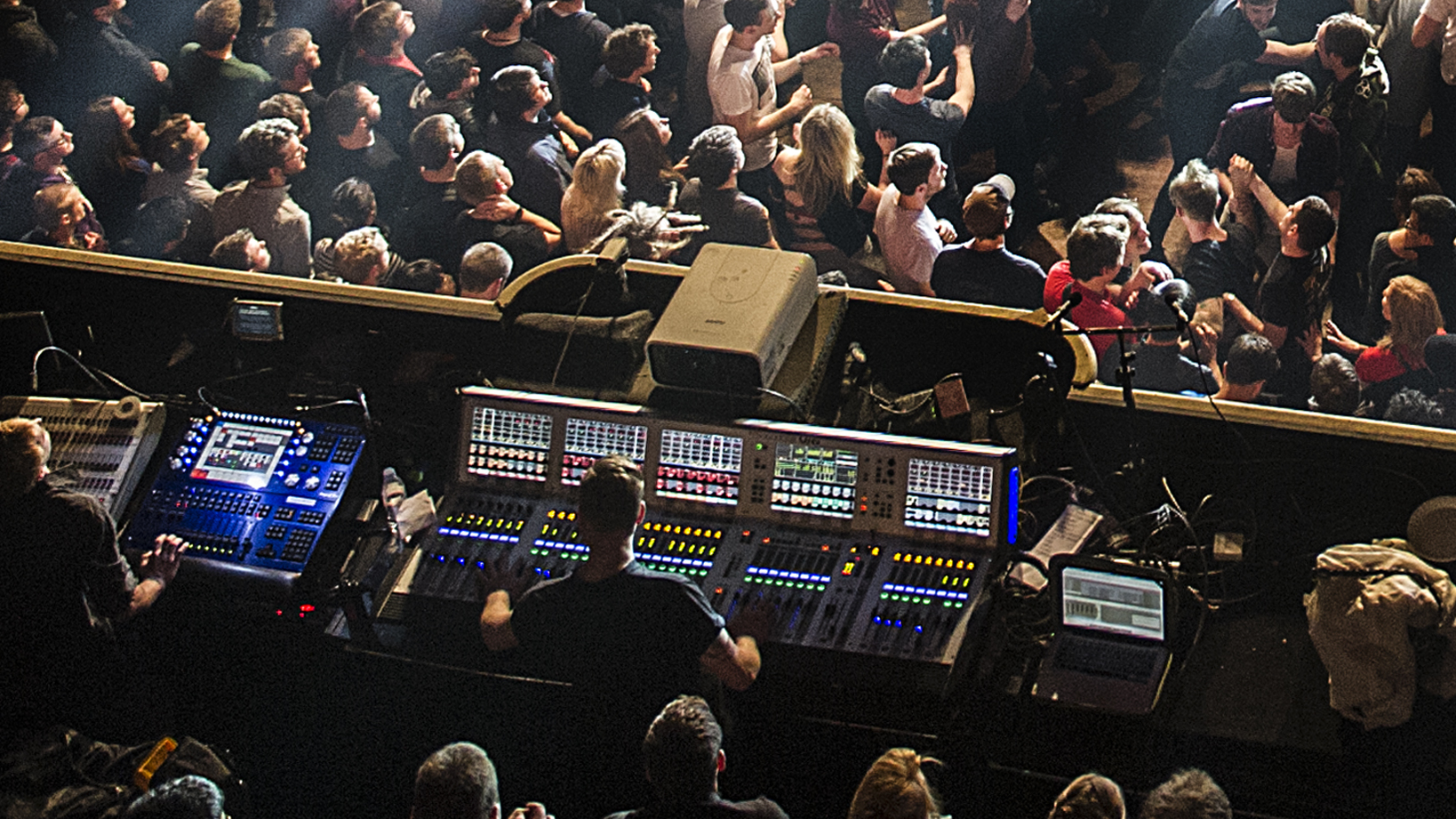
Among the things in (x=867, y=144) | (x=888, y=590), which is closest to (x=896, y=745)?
(x=888, y=590)

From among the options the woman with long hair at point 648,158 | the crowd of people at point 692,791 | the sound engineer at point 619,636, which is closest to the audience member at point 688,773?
the crowd of people at point 692,791

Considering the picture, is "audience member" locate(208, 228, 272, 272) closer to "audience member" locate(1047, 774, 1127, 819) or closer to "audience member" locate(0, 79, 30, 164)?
"audience member" locate(0, 79, 30, 164)

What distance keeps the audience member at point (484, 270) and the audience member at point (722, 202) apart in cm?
79

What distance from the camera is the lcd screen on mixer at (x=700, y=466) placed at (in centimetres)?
402

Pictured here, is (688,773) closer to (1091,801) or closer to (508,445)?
(1091,801)

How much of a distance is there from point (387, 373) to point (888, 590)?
1883 millimetres

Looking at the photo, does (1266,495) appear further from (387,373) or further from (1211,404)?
(387,373)

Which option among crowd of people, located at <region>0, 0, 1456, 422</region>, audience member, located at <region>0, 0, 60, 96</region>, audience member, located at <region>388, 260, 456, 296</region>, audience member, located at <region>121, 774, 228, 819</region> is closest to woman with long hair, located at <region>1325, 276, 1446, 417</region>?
crowd of people, located at <region>0, 0, 1456, 422</region>

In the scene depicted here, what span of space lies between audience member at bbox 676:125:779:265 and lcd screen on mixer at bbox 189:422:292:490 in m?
2.31

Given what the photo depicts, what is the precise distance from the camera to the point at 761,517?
401 cm

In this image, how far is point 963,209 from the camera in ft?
19.2

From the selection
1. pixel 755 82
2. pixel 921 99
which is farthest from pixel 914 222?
pixel 755 82

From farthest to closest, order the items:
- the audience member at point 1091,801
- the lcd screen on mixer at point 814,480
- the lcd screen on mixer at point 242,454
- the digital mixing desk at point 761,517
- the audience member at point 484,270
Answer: the audience member at point 484,270 → the lcd screen on mixer at point 242,454 → the lcd screen on mixer at point 814,480 → the digital mixing desk at point 761,517 → the audience member at point 1091,801

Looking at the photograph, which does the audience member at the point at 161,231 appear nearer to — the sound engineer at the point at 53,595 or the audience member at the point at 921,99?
the sound engineer at the point at 53,595
